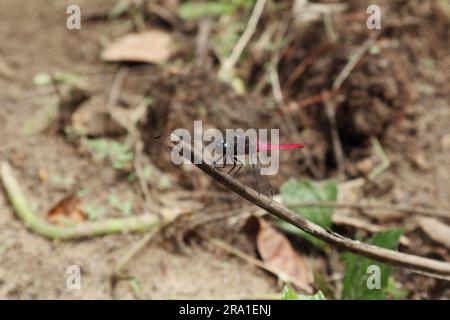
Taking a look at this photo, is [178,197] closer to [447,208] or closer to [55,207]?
[55,207]

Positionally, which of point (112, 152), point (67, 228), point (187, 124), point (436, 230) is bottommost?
point (436, 230)

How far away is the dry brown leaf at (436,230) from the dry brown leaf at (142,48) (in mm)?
1972

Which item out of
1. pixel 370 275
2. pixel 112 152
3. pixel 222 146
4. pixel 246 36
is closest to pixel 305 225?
pixel 222 146

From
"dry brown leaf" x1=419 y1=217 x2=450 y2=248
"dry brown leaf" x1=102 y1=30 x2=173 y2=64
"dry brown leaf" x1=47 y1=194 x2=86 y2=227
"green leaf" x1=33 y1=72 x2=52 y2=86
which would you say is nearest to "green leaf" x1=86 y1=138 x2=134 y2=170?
"dry brown leaf" x1=47 y1=194 x2=86 y2=227

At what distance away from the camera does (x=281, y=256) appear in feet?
8.45

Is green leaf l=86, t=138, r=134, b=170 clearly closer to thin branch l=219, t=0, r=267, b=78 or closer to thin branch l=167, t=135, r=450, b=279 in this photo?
thin branch l=219, t=0, r=267, b=78

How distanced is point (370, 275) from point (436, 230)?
57 cm

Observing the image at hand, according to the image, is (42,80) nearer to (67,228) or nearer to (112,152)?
(112,152)

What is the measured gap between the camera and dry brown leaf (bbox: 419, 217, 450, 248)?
252cm

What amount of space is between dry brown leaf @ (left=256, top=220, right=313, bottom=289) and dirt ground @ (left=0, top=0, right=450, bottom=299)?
0.21 feet

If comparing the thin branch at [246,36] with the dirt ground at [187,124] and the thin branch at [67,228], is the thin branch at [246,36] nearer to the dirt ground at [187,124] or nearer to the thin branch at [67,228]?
the dirt ground at [187,124]

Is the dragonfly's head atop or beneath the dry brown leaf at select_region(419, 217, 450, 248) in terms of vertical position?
atop

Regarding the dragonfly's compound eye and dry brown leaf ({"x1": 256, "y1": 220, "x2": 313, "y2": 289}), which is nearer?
the dragonfly's compound eye

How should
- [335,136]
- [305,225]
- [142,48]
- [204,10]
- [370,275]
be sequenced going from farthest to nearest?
[204,10]
[142,48]
[335,136]
[370,275]
[305,225]
